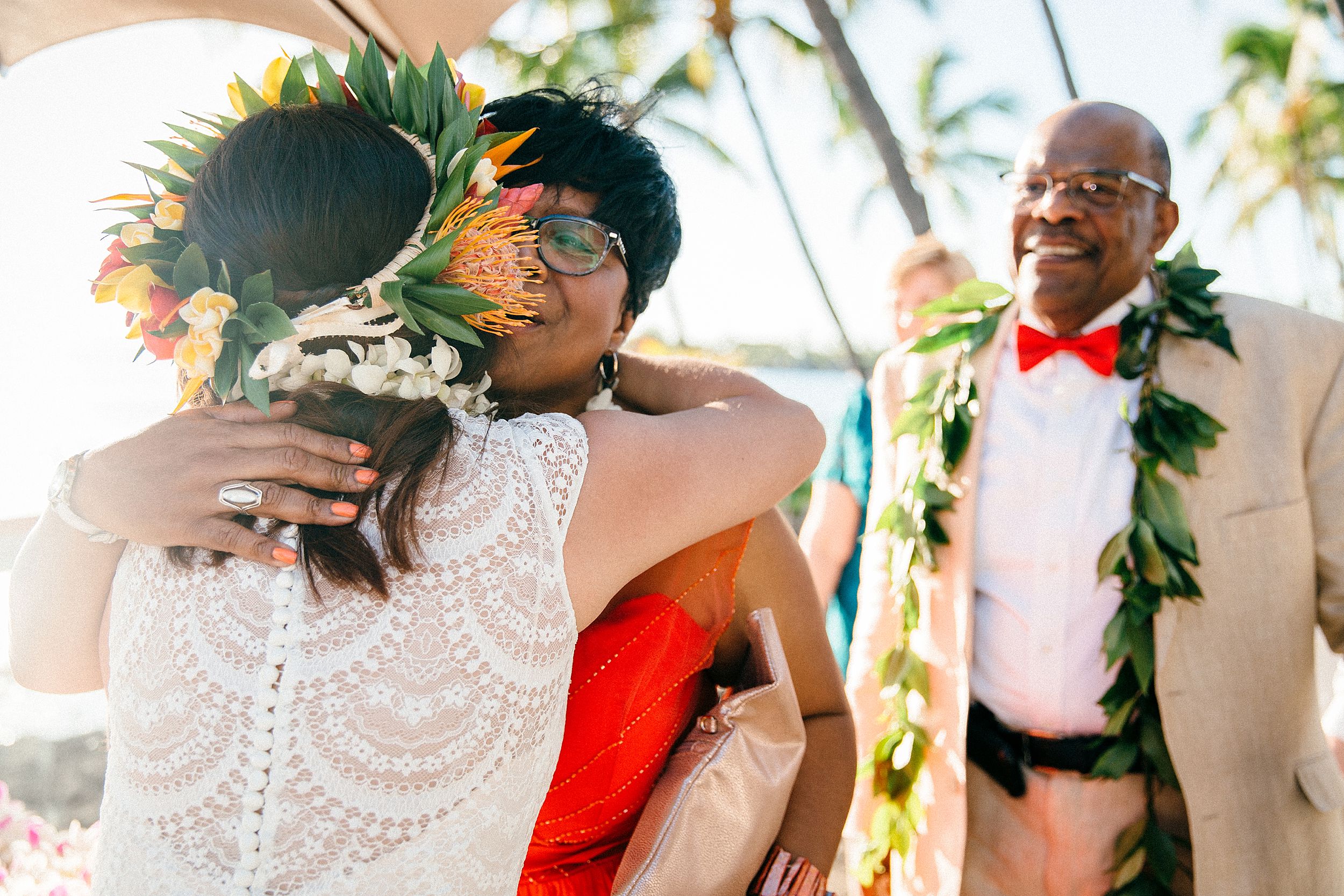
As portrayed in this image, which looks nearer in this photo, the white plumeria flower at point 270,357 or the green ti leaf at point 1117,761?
the white plumeria flower at point 270,357

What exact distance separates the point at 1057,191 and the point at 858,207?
98.1 ft

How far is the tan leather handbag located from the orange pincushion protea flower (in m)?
0.78

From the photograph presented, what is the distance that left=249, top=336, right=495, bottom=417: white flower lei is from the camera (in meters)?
1.39

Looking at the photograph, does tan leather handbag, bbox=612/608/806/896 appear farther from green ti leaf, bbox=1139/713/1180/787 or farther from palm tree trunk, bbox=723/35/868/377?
palm tree trunk, bbox=723/35/868/377

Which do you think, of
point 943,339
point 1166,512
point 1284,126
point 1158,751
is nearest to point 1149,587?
point 1166,512

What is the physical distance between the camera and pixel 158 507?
1338 mm

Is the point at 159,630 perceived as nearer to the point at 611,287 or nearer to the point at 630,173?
the point at 611,287

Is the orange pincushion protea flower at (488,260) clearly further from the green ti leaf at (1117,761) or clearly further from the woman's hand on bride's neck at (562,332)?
the green ti leaf at (1117,761)

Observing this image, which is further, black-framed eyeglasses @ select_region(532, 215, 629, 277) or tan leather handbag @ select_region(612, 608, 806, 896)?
black-framed eyeglasses @ select_region(532, 215, 629, 277)

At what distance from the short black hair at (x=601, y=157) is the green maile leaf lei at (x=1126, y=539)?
1040mm

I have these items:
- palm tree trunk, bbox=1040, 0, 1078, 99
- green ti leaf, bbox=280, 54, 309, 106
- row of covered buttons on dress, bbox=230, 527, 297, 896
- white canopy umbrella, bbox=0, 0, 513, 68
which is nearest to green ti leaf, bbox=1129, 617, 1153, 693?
row of covered buttons on dress, bbox=230, 527, 297, 896

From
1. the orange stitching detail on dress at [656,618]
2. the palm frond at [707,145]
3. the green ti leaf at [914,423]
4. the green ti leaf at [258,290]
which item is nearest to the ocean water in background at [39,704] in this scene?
the green ti leaf at [914,423]

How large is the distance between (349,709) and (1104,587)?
1955 mm

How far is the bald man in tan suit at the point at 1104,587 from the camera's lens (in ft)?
7.25
